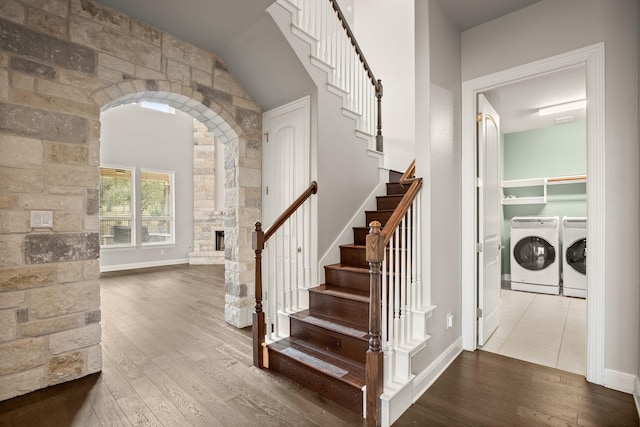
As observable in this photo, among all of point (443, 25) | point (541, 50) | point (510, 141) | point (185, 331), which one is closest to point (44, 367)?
point (185, 331)

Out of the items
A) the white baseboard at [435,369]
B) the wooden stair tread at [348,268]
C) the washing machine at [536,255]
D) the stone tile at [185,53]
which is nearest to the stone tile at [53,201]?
the stone tile at [185,53]

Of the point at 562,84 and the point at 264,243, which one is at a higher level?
the point at 562,84

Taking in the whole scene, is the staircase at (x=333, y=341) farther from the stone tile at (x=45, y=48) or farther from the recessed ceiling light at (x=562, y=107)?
the recessed ceiling light at (x=562, y=107)

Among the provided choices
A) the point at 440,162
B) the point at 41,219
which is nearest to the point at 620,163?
the point at 440,162

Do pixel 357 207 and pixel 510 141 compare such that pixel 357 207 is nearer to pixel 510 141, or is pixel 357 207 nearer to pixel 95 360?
pixel 95 360

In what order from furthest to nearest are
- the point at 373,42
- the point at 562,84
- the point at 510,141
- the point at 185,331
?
the point at 510,141 < the point at 373,42 < the point at 562,84 < the point at 185,331

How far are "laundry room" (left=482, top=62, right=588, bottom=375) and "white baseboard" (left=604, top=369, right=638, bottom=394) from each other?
634 mm

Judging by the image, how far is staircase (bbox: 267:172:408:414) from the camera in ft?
6.73

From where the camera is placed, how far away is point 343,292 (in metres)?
2.71

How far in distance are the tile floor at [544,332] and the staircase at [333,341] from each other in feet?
4.74

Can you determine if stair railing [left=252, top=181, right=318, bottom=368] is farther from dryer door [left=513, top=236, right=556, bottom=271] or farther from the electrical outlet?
dryer door [left=513, top=236, right=556, bottom=271]

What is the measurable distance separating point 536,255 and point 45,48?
251 inches

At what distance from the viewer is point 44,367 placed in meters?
2.24

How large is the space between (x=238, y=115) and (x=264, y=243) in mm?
1693
